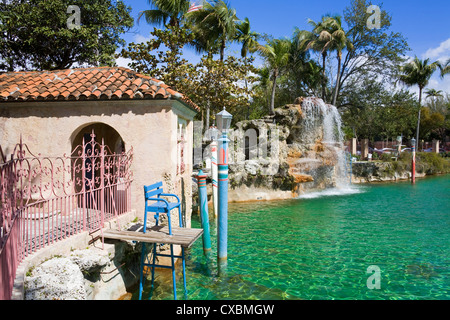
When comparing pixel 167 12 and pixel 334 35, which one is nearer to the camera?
pixel 167 12

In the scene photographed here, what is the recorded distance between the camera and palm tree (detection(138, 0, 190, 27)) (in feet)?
62.2

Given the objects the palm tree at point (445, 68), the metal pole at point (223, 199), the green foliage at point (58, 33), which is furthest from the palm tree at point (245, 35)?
the palm tree at point (445, 68)

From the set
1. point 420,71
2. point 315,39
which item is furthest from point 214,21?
point 420,71

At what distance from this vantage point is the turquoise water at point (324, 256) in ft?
22.8

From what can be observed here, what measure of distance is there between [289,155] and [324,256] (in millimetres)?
12608

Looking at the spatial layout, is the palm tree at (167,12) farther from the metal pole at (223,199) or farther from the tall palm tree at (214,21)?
the metal pole at (223,199)

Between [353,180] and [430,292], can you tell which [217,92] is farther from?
[353,180]

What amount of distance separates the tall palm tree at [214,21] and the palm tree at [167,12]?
2.12 feet

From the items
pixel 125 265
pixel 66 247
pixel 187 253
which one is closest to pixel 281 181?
pixel 187 253

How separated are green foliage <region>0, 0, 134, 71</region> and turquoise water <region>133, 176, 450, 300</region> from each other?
1468 centimetres

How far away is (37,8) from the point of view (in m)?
19.6

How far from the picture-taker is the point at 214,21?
2000 cm

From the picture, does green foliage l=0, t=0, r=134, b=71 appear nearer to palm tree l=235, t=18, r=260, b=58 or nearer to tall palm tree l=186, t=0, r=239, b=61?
tall palm tree l=186, t=0, r=239, b=61

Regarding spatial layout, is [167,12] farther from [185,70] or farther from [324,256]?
[324,256]
